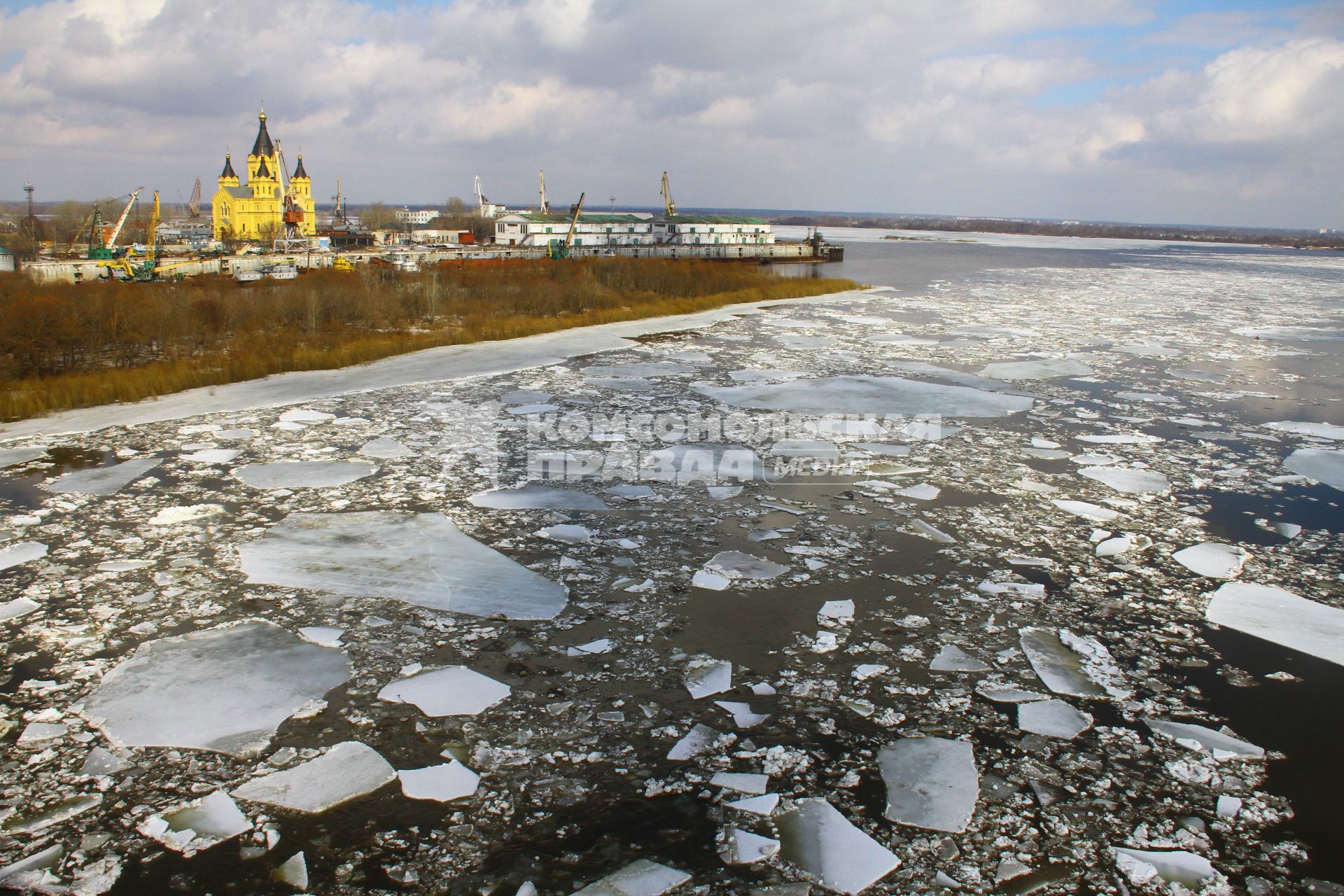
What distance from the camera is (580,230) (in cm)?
7488

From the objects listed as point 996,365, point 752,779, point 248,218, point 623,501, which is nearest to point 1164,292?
point 996,365

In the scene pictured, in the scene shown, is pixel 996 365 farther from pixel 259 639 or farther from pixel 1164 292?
pixel 1164 292

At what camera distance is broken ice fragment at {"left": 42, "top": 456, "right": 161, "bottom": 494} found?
22.2 ft

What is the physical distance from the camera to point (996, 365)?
13664mm

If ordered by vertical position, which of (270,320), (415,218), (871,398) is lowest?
(871,398)

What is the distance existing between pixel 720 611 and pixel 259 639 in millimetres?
2457

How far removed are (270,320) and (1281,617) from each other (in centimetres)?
1970

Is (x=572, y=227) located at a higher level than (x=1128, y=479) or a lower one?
higher

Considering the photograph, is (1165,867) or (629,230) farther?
(629,230)

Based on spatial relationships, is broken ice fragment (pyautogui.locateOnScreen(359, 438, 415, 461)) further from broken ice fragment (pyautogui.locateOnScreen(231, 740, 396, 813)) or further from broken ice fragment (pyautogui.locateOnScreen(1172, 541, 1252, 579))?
broken ice fragment (pyautogui.locateOnScreen(1172, 541, 1252, 579))

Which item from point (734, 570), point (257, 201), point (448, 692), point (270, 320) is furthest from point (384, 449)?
point (257, 201)

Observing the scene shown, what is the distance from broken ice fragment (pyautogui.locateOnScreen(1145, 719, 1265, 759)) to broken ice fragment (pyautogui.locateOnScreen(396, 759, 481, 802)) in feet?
9.73

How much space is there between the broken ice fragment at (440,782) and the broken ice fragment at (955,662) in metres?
2.29

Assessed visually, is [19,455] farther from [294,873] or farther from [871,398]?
[871,398]
